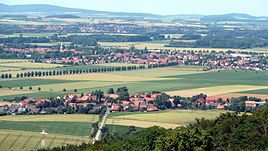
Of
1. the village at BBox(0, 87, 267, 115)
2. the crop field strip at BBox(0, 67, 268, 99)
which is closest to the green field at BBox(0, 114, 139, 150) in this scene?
the village at BBox(0, 87, 267, 115)

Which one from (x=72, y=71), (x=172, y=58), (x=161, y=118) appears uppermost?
(x=161, y=118)

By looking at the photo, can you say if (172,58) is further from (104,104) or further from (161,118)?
(161,118)

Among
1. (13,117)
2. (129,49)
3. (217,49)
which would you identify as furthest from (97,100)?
(217,49)

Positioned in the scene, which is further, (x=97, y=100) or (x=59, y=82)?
(x=59, y=82)

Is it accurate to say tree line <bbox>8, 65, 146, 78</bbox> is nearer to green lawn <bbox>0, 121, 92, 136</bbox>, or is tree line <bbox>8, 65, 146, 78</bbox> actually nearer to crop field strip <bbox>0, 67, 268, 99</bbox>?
crop field strip <bbox>0, 67, 268, 99</bbox>

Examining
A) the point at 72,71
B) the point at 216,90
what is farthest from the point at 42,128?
the point at 72,71

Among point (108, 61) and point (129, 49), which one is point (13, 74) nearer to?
point (108, 61)

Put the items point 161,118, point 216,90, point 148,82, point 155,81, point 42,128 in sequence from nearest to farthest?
1. point 42,128
2. point 161,118
3. point 216,90
4. point 148,82
5. point 155,81
